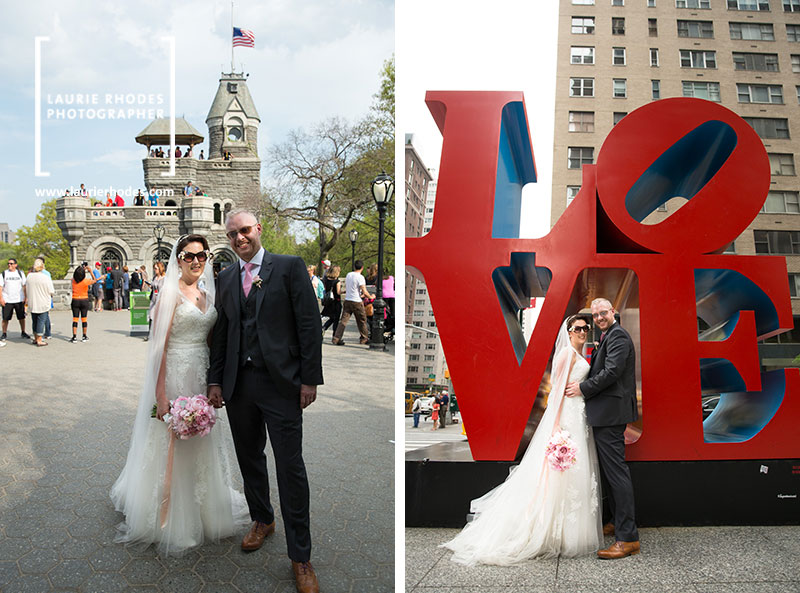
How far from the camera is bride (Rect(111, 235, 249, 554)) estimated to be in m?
3.99

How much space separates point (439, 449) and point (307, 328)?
9.25 ft

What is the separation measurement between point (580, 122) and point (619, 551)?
41320 millimetres

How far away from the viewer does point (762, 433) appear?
5.21 m

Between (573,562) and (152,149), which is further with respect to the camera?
(152,149)

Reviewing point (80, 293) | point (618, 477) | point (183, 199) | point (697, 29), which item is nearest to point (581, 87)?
point (697, 29)

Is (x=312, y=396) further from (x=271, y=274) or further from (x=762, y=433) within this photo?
(x=762, y=433)

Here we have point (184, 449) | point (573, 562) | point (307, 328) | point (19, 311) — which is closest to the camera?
point (307, 328)

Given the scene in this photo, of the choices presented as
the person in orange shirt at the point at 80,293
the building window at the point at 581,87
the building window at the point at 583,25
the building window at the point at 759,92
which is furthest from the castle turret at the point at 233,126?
the person in orange shirt at the point at 80,293

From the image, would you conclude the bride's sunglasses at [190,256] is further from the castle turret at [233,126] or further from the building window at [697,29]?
the castle turret at [233,126]

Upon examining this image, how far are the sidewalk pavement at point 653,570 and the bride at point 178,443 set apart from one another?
1.44 meters

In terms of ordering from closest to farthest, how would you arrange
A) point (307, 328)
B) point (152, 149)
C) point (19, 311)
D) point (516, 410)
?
point (307, 328) → point (516, 410) → point (19, 311) → point (152, 149)

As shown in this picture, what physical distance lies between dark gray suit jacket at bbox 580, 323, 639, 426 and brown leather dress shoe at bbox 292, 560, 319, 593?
240 cm

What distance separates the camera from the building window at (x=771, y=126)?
40.2 meters

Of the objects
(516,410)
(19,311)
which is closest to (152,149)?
(19,311)
